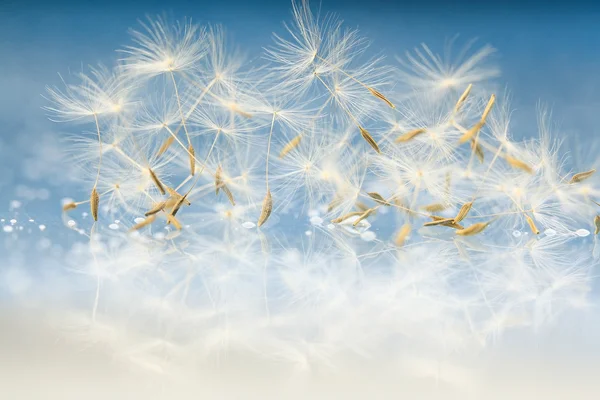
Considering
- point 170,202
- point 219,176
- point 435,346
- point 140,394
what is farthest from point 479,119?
point 140,394

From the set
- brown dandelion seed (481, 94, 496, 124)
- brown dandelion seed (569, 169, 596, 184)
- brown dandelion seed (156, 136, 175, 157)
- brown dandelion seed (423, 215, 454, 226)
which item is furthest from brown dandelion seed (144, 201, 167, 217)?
brown dandelion seed (569, 169, 596, 184)

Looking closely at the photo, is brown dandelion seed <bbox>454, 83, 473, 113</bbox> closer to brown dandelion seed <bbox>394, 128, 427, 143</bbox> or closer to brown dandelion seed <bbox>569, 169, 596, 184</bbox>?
brown dandelion seed <bbox>394, 128, 427, 143</bbox>

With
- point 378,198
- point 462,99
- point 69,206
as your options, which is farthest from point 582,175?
point 69,206

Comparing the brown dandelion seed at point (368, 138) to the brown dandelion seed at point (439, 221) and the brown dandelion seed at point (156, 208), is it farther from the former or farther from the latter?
the brown dandelion seed at point (156, 208)

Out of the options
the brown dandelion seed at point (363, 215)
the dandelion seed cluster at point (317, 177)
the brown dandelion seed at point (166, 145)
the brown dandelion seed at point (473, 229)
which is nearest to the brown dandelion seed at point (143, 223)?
the dandelion seed cluster at point (317, 177)

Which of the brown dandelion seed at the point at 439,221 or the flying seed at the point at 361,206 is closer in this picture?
the brown dandelion seed at the point at 439,221

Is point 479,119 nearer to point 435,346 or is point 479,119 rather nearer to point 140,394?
point 435,346

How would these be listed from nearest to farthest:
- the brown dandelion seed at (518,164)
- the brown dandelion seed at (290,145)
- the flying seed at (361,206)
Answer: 1. the brown dandelion seed at (518,164)
2. the brown dandelion seed at (290,145)
3. the flying seed at (361,206)

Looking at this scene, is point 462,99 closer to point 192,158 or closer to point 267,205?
point 267,205
